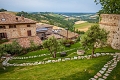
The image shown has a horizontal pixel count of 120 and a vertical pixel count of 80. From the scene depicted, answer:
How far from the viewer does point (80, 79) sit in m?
13.2

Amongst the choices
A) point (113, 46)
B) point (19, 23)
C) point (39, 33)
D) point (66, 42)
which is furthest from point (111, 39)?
point (39, 33)

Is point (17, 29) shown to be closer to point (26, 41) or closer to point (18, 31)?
point (18, 31)

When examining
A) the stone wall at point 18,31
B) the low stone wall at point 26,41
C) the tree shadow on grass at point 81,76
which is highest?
the stone wall at point 18,31

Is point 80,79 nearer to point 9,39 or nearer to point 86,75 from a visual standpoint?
point 86,75

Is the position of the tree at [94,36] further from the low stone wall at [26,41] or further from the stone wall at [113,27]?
the low stone wall at [26,41]

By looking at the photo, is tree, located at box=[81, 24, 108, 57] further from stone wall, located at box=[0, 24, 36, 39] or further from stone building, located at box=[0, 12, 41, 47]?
stone wall, located at box=[0, 24, 36, 39]

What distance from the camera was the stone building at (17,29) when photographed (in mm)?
38969

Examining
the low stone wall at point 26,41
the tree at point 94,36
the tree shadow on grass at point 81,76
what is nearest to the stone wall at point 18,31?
the low stone wall at point 26,41

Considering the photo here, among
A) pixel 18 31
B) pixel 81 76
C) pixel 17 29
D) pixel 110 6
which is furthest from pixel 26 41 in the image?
pixel 81 76

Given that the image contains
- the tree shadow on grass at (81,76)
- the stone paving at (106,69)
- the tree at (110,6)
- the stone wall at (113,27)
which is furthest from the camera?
the tree at (110,6)

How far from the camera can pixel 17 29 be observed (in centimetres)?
4112

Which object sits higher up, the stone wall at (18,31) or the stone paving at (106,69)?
the stone wall at (18,31)

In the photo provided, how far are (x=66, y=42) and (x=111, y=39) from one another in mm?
20206

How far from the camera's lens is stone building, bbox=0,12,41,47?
39.0 meters
